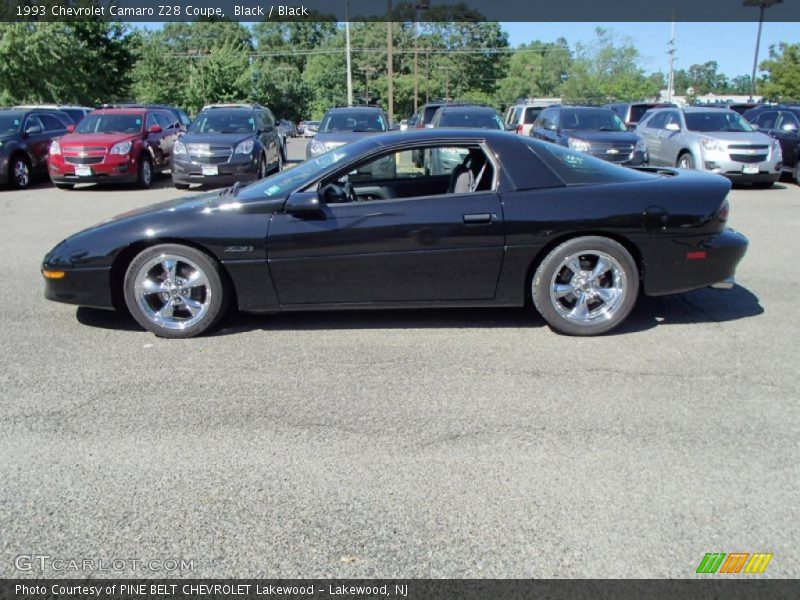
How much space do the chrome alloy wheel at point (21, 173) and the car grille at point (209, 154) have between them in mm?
4314

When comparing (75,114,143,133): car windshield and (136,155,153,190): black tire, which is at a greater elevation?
(75,114,143,133): car windshield

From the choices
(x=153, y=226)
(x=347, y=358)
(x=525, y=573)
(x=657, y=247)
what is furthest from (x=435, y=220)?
(x=525, y=573)

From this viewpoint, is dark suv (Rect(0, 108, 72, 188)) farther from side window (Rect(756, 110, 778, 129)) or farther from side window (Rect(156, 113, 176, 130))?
side window (Rect(756, 110, 778, 129))

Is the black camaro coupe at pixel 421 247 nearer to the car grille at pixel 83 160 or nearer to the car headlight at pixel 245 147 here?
the car headlight at pixel 245 147

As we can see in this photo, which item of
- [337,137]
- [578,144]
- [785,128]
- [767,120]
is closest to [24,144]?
[337,137]

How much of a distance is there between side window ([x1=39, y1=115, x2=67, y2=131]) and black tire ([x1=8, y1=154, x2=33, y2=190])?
1.44 meters

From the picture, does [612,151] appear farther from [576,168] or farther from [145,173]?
[145,173]

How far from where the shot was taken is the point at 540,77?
8569 centimetres

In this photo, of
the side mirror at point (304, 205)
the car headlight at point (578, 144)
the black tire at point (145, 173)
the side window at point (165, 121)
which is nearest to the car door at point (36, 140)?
the black tire at point (145, 173)

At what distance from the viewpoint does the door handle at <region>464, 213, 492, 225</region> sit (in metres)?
4.91

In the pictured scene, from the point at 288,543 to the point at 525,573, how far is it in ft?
3.02

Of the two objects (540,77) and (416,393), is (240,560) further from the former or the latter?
(540,77)

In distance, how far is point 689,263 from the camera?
16.7 ft

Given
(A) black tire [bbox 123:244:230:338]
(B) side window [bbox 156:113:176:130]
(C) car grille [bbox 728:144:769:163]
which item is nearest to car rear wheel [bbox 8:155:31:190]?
(B) side window [bbox 156:113:176:130]
